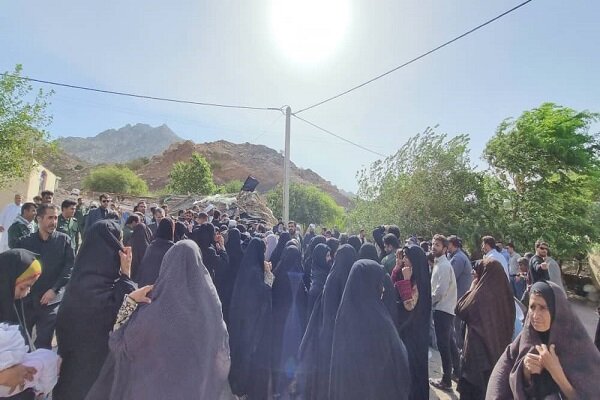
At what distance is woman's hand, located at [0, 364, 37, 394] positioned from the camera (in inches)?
70.4

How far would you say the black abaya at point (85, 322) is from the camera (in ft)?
8.21

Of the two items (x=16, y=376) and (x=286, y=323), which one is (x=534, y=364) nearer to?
(x=286, y=323)

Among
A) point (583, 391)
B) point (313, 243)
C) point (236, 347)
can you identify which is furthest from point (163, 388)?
point (313, 243)

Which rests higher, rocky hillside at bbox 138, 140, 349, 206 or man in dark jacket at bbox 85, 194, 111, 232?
rocky hillside at bbox 138, 140, 349, 206

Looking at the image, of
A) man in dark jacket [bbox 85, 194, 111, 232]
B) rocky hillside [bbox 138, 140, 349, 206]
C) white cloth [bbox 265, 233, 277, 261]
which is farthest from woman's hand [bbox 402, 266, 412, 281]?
rocky hillside [bbox 138, 140, 349, 206]

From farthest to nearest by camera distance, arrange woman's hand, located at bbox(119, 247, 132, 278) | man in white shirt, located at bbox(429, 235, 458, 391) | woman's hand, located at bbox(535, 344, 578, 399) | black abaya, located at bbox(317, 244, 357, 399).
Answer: man in white shirt, located at bbox(429, 235, 458, 391)
black abaya, located at bbox(317, 244, 357, 399)
woman's hand, located at bbox(119, 247, 132, 278)
woman's hand, located at bbox(535, 344, 578, 399)

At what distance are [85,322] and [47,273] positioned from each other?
1.66 m

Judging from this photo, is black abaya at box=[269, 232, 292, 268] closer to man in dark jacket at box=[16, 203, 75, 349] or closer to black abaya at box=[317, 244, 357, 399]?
black abaya at box=[317, 244, 357, 399]

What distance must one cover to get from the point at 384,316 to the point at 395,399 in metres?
0.53

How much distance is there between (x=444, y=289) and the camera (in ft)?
15.6

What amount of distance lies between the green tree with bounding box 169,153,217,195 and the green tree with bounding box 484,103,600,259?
123ft

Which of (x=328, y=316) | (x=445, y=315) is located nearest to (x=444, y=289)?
(x=445, y=315)

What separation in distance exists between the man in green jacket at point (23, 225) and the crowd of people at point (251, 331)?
1494mm

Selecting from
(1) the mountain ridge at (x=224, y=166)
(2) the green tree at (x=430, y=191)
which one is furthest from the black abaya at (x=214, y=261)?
(1) the mountain ridge at (x=224, y=166)
